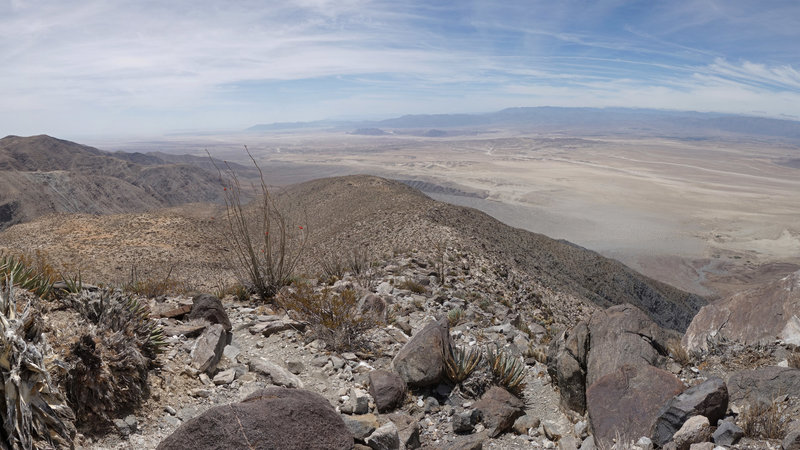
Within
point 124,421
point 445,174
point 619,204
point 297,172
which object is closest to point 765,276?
point 619,204

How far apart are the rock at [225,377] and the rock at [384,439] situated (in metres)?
1.63

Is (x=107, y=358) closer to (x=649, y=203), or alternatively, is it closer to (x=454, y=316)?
(x=454, y=316)

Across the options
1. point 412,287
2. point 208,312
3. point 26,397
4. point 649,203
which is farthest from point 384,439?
point 649,203

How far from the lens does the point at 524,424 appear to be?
4.24 meters

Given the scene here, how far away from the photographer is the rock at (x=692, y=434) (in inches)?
125

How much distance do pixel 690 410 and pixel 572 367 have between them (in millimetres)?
1371

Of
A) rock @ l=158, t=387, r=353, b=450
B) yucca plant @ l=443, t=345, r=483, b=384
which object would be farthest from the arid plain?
rock @ l=158, t=387, r=353, b=450

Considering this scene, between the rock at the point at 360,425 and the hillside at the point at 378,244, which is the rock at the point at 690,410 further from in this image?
the hillside at the point at 378,244

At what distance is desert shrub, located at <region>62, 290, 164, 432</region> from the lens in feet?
10.9

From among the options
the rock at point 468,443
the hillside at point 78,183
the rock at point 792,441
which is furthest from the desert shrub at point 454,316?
the hillside at point 78,183

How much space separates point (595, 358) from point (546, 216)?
2307 inches

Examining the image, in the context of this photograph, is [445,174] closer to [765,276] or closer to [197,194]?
[197,194]

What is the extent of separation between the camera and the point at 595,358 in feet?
15.1

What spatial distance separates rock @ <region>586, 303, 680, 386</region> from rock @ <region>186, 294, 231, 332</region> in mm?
4172
